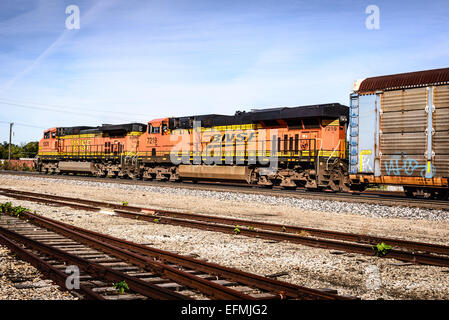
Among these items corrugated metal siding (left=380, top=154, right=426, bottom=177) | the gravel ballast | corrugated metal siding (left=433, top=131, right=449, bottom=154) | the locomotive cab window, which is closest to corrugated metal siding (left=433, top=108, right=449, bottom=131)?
corrugated metal siding (left=433, top=131, right=449, bottom=154)

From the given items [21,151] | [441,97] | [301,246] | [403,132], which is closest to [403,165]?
[403,132]

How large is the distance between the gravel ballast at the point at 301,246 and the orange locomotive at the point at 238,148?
3.58m

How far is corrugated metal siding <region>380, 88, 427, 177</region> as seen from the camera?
48.9ft

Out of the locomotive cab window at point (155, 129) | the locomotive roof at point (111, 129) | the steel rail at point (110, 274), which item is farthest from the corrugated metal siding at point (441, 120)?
the locomotive roof at point (111, 129)

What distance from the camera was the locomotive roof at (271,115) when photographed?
19688mm

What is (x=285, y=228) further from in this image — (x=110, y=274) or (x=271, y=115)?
(x=271, y=115)

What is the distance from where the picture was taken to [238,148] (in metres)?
23.2

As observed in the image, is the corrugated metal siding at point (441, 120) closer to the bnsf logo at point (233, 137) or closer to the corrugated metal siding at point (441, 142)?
the corrugated metal siding at point (441, 142)

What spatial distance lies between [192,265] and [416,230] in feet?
22.4

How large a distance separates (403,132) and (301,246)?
29.7 ft

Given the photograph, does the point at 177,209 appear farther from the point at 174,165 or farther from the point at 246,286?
the point at 174,165

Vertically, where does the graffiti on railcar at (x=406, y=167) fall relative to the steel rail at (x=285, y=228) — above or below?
above

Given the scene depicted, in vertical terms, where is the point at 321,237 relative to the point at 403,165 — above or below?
below
